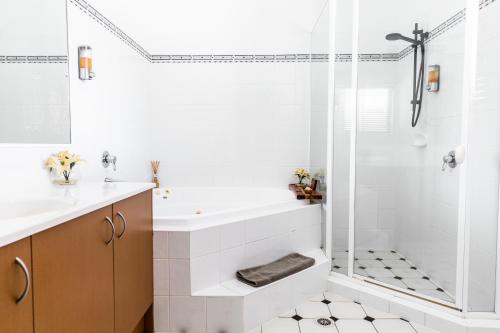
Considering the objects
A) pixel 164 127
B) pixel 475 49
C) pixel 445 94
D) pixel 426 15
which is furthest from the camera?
pixel 164 127

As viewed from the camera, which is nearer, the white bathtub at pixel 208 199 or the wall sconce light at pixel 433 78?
the wall sconce light at pixel 433 78

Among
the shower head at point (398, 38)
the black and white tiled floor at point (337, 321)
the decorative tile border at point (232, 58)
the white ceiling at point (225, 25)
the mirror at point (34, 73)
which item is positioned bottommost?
the black and white tiled floor at point (337, 321)

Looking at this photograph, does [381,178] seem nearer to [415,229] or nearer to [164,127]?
[415,229]

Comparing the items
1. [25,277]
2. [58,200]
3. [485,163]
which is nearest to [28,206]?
[58,200]

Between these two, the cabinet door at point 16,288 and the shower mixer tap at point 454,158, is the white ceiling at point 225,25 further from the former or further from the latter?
the cabinet door at point 16,288

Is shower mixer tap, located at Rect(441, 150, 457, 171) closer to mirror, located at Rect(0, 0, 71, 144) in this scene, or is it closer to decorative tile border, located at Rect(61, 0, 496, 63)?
decorative tile border, located at Rect(61, 0, 496, 63)

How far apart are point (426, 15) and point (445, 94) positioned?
2.07 ft

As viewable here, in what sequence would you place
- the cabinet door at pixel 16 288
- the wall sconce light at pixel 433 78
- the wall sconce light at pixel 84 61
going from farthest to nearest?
the wall sconce light at pixel 433 78 < the wall sconce light at pixel 84 61 < the cabinet door at pixel 16 288

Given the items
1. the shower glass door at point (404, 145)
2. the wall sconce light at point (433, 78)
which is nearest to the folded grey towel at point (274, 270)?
the shower glass door at point (404, 145)

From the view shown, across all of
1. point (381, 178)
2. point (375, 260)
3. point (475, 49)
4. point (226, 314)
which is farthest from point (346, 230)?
point (475, 49)

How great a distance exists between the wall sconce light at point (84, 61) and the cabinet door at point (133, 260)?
0.89 meters

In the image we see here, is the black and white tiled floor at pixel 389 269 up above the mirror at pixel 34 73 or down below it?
below

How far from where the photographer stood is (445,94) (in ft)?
7.14

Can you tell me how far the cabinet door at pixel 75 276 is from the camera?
35.7 inches
